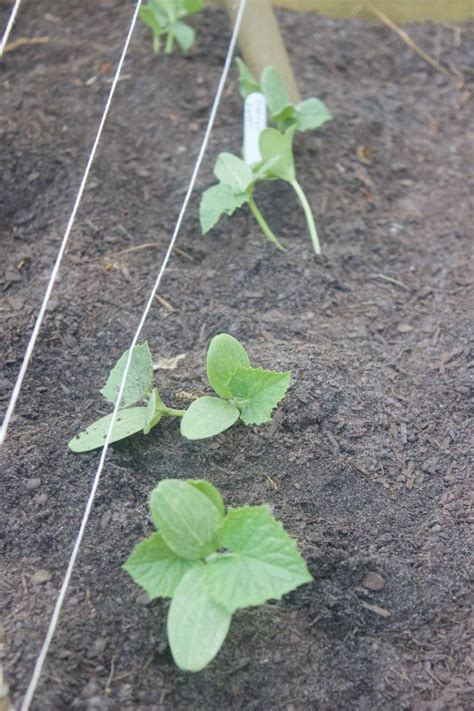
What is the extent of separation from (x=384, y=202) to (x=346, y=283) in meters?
0.35

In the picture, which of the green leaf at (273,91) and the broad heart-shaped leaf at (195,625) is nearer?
the broad heart-shaped leaf at (195,625)

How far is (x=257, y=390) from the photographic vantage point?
4.40 feet

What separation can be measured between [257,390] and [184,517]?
32 centimetres

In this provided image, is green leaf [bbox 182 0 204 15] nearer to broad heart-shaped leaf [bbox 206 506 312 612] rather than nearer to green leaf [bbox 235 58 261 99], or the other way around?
green leaf [bbox 235 58 261 99]

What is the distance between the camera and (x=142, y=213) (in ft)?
6.37

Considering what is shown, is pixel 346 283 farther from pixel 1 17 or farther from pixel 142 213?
pixel 1 17

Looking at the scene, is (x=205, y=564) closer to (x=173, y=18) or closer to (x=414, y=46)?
(x=173, y=18)

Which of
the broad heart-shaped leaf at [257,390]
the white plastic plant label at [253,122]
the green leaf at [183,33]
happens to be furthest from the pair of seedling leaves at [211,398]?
the green leaf at [183,33]

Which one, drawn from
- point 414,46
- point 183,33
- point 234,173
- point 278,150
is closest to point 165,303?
point 234,173

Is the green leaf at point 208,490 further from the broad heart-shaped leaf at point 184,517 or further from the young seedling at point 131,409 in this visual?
the young seedling at point 131,409

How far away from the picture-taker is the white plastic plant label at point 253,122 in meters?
1.90

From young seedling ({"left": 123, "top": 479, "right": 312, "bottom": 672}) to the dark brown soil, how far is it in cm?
10

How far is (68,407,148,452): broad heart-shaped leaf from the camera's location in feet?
4.37

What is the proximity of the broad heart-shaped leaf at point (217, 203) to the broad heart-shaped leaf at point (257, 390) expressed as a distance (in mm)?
480
